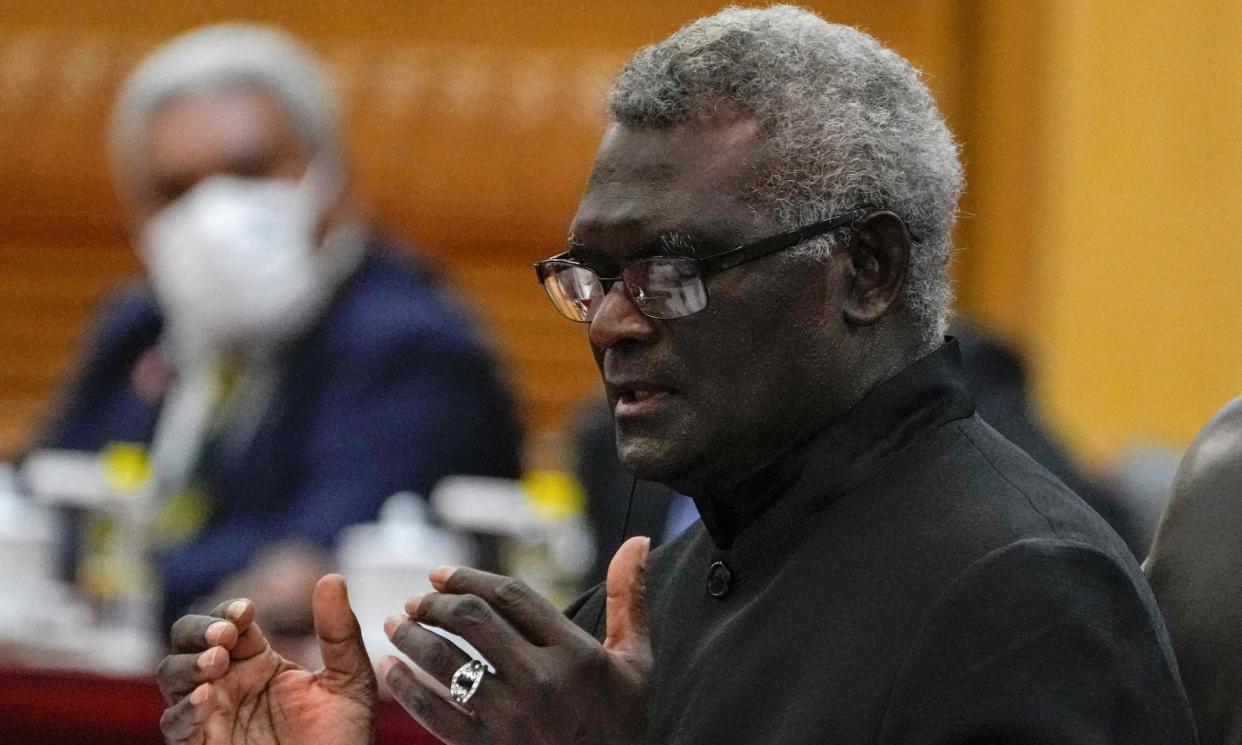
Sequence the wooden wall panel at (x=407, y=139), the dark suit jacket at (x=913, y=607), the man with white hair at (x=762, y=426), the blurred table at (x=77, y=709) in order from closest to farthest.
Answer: the dark suit jacket at (x=913, y=607) < the man with white hair at (x=762, y=426) < the blurred table at (x=77, y=709) < the wooden wall panel at (x=407, y=139)

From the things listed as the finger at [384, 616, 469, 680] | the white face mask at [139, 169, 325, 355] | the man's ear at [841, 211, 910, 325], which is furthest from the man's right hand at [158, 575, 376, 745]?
the white face mask at [139, 169, 325, 355]

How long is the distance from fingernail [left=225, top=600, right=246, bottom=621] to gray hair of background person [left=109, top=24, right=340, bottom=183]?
2452 mm

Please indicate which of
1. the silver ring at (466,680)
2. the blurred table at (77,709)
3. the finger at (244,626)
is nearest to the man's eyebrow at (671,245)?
the silver ring at (466,680)

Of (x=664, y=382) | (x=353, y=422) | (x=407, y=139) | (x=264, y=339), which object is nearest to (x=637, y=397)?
(x=664, y=382)

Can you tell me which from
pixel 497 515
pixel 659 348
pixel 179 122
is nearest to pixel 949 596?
pixel 659 348

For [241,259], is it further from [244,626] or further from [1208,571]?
[1208,571]

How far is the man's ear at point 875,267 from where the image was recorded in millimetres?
1669

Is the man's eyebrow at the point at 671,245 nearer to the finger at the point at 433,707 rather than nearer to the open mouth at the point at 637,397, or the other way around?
the open mouth at the point at 637,397

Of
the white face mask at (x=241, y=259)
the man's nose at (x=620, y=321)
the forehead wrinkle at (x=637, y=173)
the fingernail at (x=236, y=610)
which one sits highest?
the forehead wrinkle at (x=637, y=173)

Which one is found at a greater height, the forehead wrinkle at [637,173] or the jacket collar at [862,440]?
the forehead wrinkle at [637,173]

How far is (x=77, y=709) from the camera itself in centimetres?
273

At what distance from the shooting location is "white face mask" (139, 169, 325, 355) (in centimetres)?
404

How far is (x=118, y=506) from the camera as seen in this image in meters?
3.66

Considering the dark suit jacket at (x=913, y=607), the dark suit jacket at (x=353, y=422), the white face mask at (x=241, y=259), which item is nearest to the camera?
the dark suit jacket at (x=913, y=607)
